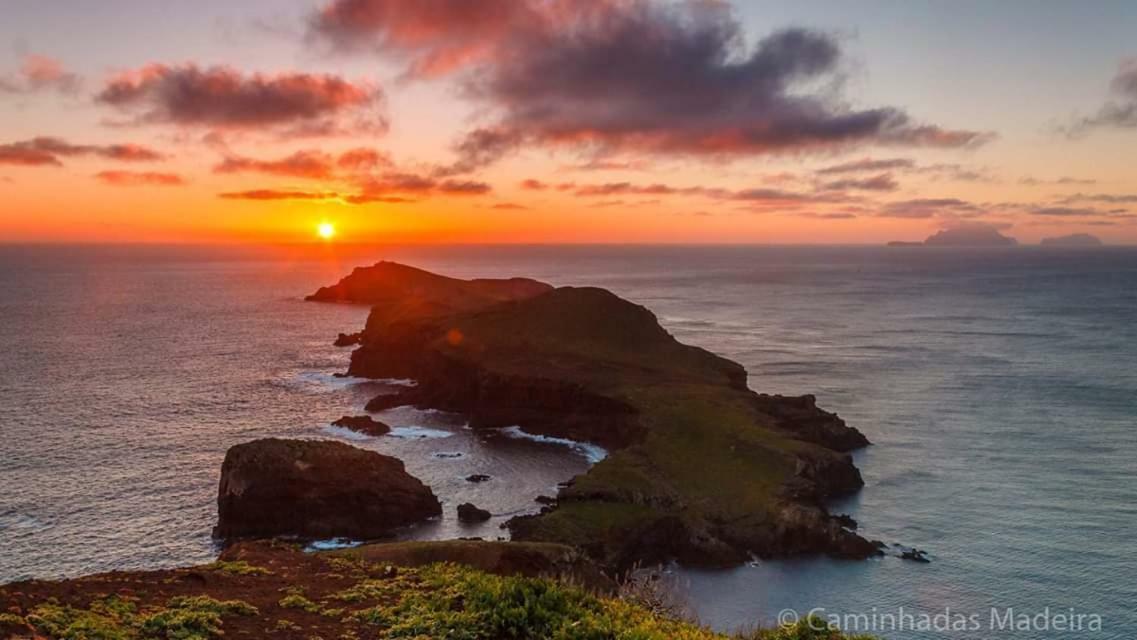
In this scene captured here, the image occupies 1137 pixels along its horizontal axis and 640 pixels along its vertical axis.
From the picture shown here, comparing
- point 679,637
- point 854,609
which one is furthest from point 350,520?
point 679,637

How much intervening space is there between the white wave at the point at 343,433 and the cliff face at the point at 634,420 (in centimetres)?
1053

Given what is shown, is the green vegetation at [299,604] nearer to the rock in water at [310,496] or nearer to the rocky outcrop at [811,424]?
the rock in water at [310,496]

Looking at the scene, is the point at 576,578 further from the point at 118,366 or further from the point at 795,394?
the point at 118,366

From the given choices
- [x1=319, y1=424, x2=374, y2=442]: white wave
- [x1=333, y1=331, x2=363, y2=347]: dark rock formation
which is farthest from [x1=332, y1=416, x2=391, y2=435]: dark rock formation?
[x1=333, y1=331, x2=363, y2=347]: dark rock formation

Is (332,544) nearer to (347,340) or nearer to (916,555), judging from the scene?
(916,555)

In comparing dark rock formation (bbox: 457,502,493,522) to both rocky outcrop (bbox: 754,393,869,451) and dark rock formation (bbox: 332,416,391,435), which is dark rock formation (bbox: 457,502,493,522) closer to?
dark rock formation (bbox: 332,416,391,435)

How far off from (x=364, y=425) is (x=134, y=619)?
251 ft

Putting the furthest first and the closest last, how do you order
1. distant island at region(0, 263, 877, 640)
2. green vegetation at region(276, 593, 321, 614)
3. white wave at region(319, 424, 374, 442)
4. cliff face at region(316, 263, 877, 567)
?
1. white wave at region(319, 424, 374, 442)
2. cliff face at region(316, 263, 877, 567)
3. green vegetation at region(276, 593, 321, 614)
4. distant island at region(0, 263, 877, 640)

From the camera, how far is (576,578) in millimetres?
41625

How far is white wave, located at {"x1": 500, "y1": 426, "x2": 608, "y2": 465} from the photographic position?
8876 cm

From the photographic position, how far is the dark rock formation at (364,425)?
314ft

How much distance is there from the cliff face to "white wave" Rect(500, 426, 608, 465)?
1.36 m

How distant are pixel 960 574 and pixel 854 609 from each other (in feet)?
37.2

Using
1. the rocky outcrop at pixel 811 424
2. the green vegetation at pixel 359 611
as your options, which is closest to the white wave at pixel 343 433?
the rocky outcrop at pixel 811 424
